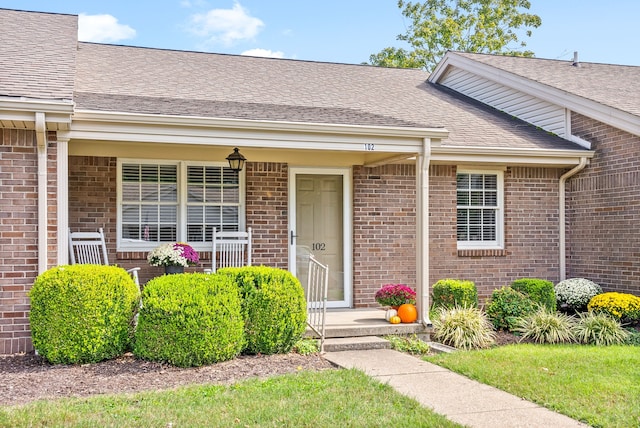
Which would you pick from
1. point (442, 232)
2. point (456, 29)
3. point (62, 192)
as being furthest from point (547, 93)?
point (456, 29)

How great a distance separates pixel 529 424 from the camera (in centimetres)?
481

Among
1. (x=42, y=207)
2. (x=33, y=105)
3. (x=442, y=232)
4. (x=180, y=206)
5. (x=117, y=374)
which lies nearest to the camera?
(x=117, y=374)

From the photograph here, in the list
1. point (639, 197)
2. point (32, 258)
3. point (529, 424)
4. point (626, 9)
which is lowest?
point (529, 424)

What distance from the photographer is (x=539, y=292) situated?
9.02 m

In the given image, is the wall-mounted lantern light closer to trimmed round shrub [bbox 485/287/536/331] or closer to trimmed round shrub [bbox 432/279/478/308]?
trimmed round shrub [bbox 432/279/478/308]

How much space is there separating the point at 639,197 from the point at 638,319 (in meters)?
1.81

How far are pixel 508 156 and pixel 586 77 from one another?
142 inches

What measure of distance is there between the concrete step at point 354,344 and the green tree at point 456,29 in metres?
20.4

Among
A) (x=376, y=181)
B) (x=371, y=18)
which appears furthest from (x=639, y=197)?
(x=371, y=18)

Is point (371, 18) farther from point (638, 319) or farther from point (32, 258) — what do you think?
point (32, 258)

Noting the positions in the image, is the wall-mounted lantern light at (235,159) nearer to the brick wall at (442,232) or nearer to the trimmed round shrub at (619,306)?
the brick wall at (442,232)

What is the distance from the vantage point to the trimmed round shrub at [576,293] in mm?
9586

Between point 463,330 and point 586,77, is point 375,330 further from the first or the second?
point 586,77

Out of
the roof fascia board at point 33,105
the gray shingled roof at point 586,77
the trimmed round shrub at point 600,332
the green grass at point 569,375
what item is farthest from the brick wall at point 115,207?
the gray shingled roof at point 586,77
